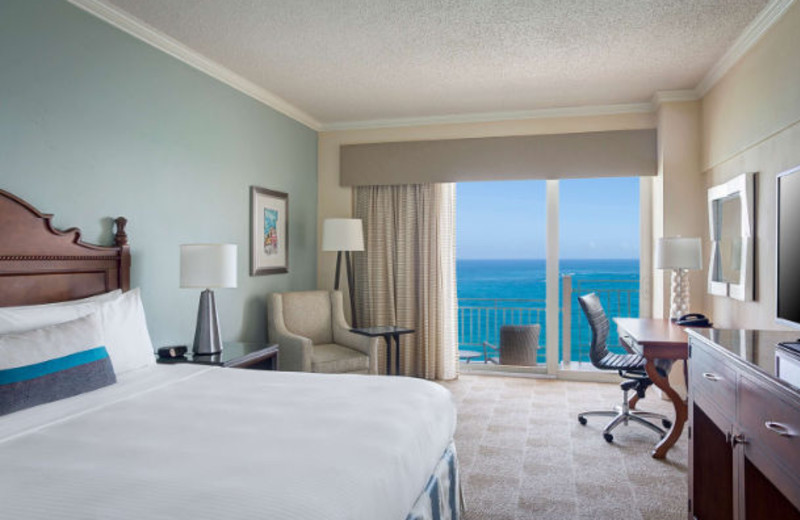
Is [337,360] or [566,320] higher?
[566,320]

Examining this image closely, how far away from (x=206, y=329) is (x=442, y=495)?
1.91 metres

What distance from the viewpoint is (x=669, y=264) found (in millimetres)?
3977

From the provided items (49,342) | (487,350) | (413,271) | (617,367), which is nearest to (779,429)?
(617,367)

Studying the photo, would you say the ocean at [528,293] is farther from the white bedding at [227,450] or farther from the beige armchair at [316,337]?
the white bedding at [227,450]

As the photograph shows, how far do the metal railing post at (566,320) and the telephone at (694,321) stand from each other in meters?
1.56

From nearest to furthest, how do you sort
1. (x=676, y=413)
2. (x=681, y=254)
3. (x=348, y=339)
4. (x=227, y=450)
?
(x=227, y=450) → (x=676, y=413) → (x=681, y=254) → (x=348, y=339)

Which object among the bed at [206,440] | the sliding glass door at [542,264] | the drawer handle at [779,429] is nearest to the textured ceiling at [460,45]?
the sliding glass door at [542,264]

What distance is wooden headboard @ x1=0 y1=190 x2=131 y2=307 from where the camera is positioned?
2457mm

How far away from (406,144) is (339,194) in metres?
0.90

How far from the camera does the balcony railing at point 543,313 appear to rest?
5.47m

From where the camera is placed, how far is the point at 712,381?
207 centimetres

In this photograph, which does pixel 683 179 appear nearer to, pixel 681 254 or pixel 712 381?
pixel 681 254

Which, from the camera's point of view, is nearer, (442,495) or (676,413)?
(442,495)

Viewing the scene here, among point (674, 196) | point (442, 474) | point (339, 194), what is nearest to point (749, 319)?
point (674, 196)
